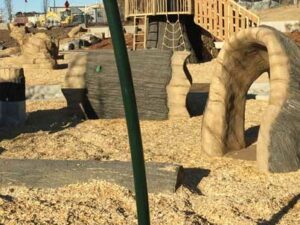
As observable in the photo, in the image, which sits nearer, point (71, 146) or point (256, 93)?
point (71, 146)

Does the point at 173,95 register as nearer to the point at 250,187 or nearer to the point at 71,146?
the point at 71,146

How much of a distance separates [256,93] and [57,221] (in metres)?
7.64

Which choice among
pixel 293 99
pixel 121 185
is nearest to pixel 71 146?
pixel 121 185

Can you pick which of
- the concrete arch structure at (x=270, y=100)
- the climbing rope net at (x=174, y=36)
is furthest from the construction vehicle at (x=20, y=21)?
the concrete arch structure at (x=270, y=100)

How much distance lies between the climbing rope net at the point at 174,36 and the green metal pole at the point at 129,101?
15714 mm

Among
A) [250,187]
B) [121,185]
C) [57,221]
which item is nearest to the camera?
[57,221]

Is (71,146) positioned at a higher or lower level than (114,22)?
lower

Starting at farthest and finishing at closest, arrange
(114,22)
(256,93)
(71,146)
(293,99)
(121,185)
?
(256,93), (71,146), (293,99), (121,185), (114,22)

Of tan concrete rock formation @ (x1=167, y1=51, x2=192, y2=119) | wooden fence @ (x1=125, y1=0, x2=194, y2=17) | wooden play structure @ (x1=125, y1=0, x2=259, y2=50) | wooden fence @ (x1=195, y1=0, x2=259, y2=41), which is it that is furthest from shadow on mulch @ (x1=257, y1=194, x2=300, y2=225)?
wooden fence @ (x1=125, y1=0, x2=194, y2=17)

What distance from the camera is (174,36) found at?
1827 cm

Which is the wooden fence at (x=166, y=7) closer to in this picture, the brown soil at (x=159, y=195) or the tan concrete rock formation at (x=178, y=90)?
the tan concrete rock formation at (x=178, y=90)

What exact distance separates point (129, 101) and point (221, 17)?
15.5 meters

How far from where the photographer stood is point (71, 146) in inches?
271

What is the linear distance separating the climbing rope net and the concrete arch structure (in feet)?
38.0
